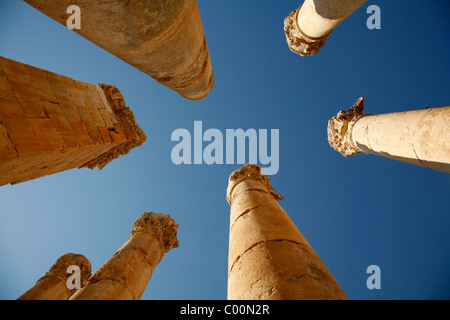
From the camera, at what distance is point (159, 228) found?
771 centimetres

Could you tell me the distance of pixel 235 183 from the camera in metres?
7.65

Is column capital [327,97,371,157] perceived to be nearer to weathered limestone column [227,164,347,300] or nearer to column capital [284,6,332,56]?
column capital [284,6,332,56]

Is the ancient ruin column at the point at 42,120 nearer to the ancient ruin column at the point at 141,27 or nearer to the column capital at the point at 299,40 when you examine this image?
the ancient ruin column at the point at 141,27

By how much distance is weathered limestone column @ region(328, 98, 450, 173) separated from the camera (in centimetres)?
423

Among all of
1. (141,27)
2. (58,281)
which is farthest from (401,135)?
(58,281)

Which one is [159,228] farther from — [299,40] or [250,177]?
[299,40]

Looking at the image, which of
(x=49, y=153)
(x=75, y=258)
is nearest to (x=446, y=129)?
(x=49, y=153)

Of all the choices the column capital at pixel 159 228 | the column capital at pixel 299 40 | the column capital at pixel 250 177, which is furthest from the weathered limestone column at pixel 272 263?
the column capital at pixel 299 40

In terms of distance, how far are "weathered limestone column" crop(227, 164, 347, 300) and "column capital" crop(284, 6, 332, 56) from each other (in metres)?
6.67

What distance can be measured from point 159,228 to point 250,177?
3.61m

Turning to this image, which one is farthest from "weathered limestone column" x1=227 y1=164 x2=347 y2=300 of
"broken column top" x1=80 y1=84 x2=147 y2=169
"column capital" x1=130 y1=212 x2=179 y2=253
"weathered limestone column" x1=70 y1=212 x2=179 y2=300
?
"broken column top" x1=80 y1=84 x2=147 y2=169

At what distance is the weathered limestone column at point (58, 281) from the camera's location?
606 cm

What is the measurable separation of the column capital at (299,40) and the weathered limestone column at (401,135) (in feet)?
8.85

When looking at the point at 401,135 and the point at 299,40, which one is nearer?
the point at 401,135
